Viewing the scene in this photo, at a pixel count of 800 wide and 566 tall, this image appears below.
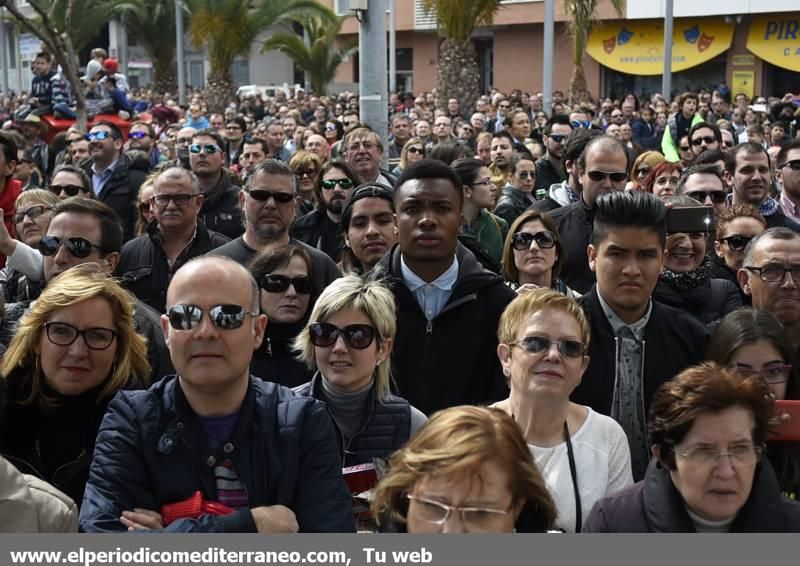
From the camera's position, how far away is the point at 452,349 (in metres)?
4.91

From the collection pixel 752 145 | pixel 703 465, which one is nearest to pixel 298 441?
pixel 703 465

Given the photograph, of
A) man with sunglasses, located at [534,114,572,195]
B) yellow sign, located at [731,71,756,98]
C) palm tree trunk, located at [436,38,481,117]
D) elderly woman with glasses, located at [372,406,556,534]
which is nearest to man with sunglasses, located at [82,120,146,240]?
man with sunglasses, located at [534,114,572,195]

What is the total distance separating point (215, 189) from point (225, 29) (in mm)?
18588

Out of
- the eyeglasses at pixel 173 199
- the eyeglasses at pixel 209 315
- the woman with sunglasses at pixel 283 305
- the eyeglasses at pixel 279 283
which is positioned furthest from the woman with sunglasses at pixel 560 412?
the eyeglasses at pixel 173 199

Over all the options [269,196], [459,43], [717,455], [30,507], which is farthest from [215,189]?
[459,43]

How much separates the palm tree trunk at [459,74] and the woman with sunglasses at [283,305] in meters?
23.4

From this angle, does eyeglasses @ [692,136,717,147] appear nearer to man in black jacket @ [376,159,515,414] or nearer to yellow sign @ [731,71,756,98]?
man in black jacket @ [376,159,515,414]

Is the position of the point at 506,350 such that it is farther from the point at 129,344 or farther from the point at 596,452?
the point at 129,344

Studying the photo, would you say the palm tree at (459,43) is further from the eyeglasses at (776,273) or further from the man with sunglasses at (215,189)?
the eyeglasses at (776,273)

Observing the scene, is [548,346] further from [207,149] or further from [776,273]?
[207,149]

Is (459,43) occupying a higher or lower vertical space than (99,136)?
higher

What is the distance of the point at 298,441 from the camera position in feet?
11.1

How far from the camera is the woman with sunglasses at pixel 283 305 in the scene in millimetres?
4883

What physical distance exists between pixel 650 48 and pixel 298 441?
35.0m
